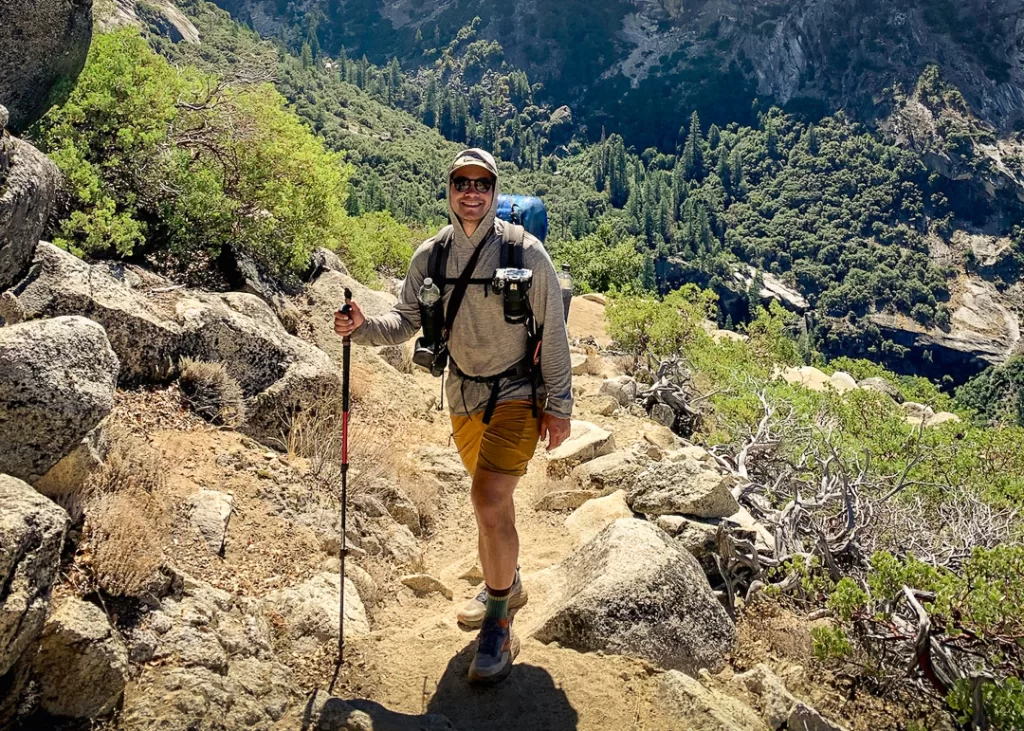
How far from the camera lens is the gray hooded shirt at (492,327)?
152 inches

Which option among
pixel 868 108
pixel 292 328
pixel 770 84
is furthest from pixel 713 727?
pixel 770 84

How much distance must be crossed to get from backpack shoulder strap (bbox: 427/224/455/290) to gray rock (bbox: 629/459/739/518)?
342 cm

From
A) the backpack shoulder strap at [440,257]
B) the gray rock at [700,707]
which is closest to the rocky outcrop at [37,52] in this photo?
the backpack shoulder strap at [440,257]

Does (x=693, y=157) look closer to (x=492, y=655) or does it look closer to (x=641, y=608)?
(x=641, y=608)

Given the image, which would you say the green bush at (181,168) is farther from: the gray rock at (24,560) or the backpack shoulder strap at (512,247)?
the backpack shoulder strap at (512,247)

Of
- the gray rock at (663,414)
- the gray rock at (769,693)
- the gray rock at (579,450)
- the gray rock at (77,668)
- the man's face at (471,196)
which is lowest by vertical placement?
the gray rock at (663,414)

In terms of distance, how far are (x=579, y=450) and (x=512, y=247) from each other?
15.5ft

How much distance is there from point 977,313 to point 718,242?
46.9 m

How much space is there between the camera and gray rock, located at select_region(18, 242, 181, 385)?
570 centimetres

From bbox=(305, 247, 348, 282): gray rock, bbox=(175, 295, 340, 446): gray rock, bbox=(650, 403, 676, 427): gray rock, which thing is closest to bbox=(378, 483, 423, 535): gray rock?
bbox=(175, 295, 340, 446): gray rock

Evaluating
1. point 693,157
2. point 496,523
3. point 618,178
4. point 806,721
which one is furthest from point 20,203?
point 693,157

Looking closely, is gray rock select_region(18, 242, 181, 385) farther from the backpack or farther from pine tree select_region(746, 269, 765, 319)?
pine tree select_region(746, 269, 765, 319)

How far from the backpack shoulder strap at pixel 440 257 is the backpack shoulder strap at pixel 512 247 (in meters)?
0.33

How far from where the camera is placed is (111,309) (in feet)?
19.8
